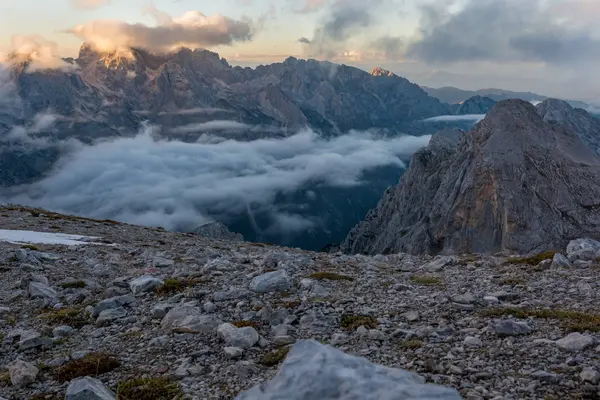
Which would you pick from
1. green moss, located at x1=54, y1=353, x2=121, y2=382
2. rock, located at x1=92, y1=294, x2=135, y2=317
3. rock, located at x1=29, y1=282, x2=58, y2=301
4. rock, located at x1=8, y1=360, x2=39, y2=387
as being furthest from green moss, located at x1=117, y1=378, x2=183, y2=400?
rock, located at x1=29, y1=282, x2=58, y2=301

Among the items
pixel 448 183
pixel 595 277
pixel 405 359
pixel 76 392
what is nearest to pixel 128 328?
pixel 76 392

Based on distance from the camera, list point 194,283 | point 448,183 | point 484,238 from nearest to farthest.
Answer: point 194,283 → point 484,238 → point 448,183

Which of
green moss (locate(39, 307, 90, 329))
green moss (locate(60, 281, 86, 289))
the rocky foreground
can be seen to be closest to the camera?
the rocky foreground

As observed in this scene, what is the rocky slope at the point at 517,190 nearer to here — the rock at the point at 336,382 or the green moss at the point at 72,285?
the green moss at the point at 72,285

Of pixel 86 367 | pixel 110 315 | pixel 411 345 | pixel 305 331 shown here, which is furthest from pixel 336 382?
pixel 110 315

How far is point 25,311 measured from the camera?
54.4ft

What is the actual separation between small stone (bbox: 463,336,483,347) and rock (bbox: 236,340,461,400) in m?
3.95

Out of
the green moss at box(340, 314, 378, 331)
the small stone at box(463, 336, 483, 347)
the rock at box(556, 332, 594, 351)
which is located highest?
the rock at box(556, 332, 594, 351)

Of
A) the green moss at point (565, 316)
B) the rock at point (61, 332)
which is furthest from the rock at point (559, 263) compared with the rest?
the rock at point (61, 332)

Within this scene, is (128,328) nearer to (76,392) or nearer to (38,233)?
(76,392)

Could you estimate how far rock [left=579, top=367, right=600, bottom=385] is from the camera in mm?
8164

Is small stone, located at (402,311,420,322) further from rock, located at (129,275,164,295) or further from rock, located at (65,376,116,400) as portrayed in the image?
rock, located at (129,275,164,295)

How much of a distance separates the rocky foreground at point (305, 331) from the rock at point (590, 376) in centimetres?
2

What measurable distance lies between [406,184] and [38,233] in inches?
4904
